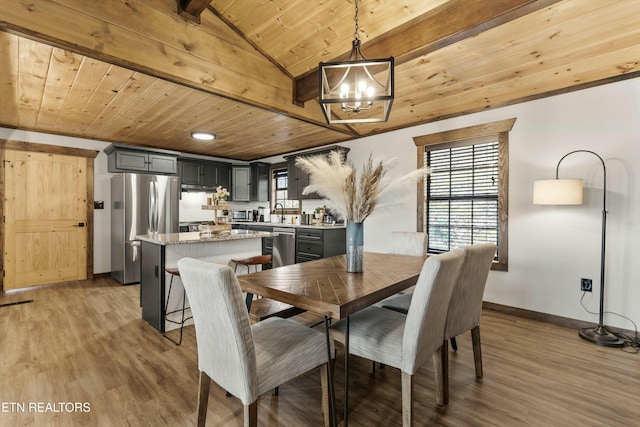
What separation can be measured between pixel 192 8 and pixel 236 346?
278 centimetres

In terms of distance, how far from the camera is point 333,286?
1604 mm

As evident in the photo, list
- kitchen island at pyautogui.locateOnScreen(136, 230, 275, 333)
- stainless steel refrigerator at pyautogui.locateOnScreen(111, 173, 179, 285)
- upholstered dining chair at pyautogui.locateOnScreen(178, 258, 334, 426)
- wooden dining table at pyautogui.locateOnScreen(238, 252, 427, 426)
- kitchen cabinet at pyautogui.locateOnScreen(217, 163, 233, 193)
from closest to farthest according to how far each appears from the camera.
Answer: upholstered dining chair at pyautogui.locateOnScreen(178, 258, 334, 426)
wooden dining table at pyautogui.locateOnScreen(238, 252, 427, 426)
kitchen island at pyautogui.locateOnScreen(136, 230, 275, 333)
stainless steel refrigerator at pyautogui.locateOnScreen(111, 173, 179, 285)
kitchen cabinet at pyautogui.locateOnScreen(217, 163, 233, 193)

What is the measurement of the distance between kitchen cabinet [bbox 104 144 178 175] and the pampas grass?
14.3 feet

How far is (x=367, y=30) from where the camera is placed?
2.74 meters

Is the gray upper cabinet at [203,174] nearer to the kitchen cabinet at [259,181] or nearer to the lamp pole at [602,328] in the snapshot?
the kitchen cabinet at [259,181]

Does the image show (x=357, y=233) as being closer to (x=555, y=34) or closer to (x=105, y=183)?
(x=555, y=34)

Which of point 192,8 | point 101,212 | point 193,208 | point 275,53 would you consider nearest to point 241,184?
point 193,208

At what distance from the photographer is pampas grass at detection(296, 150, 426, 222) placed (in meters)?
1.80

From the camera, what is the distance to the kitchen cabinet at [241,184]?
6609 millimetres

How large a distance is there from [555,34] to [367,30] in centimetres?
156

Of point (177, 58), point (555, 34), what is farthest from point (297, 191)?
point (555, 34)

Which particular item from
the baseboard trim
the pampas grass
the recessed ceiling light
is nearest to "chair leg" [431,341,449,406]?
the pampas grass

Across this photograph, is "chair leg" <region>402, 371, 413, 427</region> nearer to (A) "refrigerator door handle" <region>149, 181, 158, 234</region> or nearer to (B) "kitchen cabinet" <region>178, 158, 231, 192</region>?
(A) "refrigerator door handle" <region>149, 181, 158, 234</region>

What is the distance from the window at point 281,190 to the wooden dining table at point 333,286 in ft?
12.9
